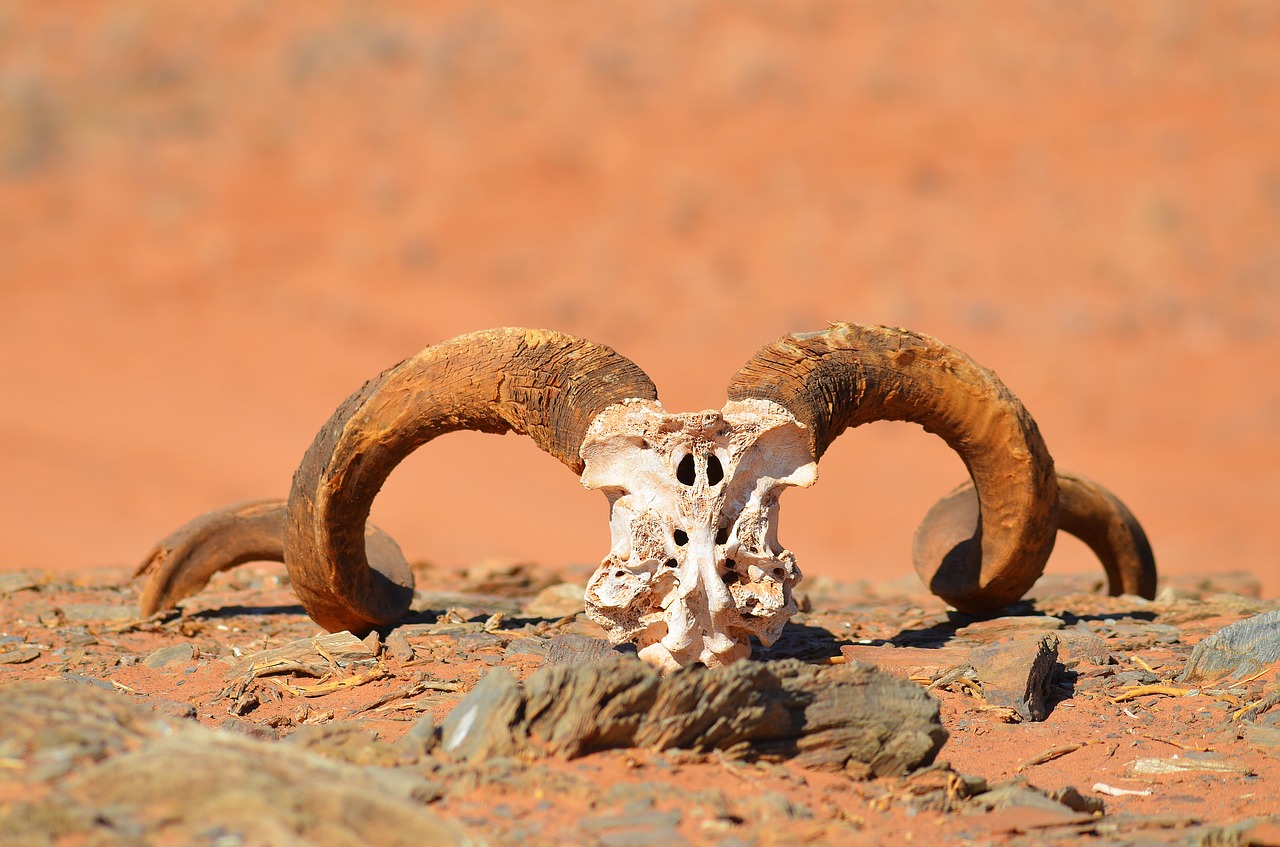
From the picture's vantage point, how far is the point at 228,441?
2306 cm

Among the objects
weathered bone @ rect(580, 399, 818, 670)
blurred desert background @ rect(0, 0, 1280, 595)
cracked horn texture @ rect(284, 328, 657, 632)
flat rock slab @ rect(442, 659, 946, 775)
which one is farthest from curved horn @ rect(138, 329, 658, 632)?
blurred desert background @ rect(0, 0, 1280, 595)

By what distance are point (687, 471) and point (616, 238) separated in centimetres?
2548

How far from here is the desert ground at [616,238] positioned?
21.8 metres

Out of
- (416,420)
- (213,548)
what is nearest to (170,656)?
(213,548)

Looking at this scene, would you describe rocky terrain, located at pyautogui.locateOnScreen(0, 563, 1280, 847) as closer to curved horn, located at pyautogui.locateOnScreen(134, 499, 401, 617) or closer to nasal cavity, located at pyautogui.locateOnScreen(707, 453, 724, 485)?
→ curved horn, located at pyautogui.locateOnScreen(134, 499, 401, 617)

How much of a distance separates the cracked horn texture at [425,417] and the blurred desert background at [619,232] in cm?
1220

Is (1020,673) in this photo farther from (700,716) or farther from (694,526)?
(700,716)

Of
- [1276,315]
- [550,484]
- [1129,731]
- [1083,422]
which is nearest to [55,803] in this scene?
[1129,731]

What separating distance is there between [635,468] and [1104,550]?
16.2ft

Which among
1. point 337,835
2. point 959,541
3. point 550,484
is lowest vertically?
point 337,835

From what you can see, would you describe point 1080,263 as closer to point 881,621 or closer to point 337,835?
point 881,621

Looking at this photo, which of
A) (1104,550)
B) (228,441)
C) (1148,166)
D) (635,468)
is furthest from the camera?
(1148,166)

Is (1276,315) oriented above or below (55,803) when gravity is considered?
above

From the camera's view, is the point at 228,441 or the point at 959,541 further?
the point at 228,441
